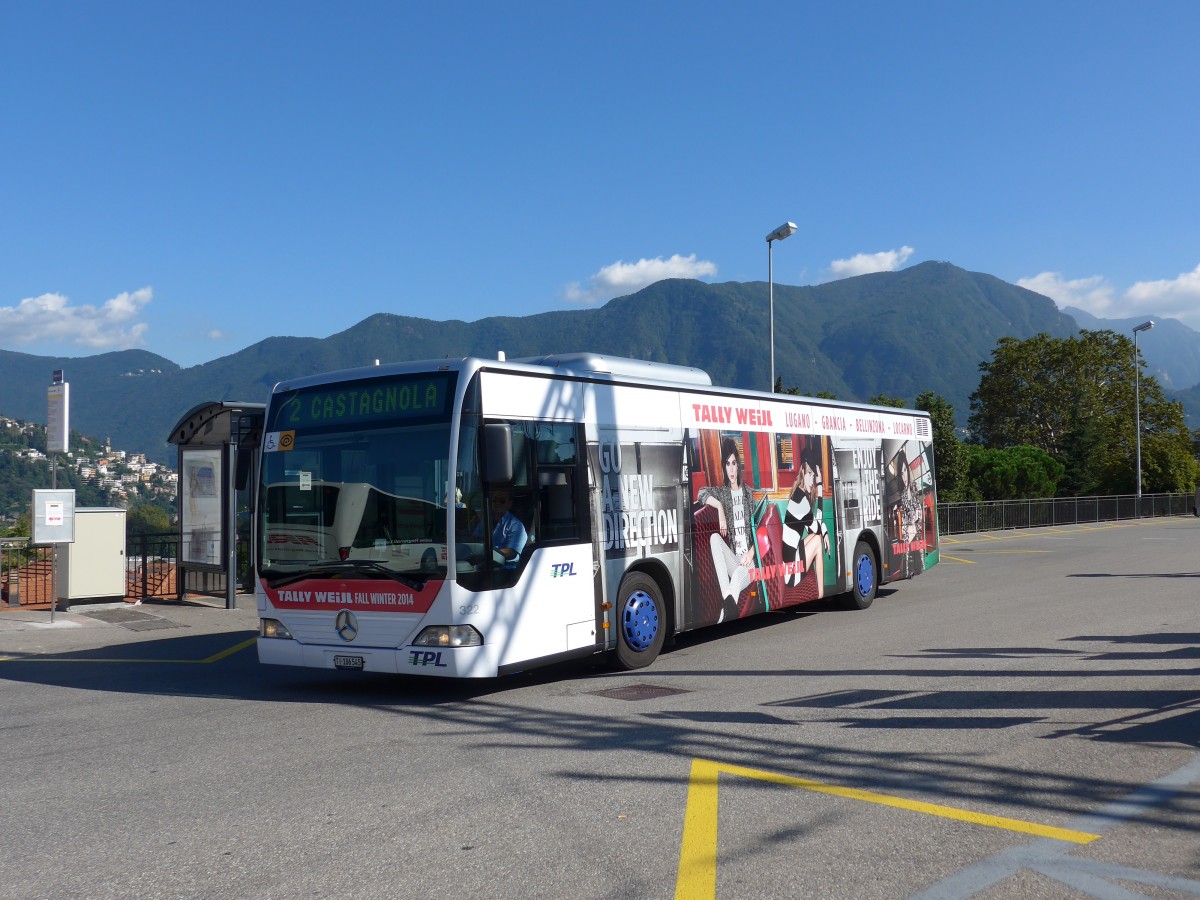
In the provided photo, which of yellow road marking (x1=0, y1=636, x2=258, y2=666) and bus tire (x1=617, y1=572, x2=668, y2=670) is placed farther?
yellow road marking (x1=0, y1=636, x2=258, y2=666)

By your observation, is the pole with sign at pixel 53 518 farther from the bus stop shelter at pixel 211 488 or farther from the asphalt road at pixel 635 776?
the asphalt road at pixel 635 776

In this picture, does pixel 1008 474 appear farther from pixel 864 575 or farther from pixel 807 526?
pixel 807 526

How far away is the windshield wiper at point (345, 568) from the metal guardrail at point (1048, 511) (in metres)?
25.0

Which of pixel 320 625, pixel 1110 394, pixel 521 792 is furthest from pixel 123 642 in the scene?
pixel 1110 394

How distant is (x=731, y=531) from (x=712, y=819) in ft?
22.3

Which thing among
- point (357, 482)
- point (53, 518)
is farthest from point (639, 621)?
point (53, 518)

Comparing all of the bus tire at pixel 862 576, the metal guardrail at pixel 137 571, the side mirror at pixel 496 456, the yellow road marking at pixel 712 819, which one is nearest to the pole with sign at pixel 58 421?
the metal guardrail at pixel 137 571

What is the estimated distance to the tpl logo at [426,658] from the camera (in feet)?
28.3

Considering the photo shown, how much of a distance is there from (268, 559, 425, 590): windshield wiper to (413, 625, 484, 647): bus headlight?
0.38m

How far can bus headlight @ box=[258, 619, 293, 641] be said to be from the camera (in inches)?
375

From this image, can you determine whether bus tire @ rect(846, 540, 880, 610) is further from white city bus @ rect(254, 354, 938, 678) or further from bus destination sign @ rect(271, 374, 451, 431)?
bus destination sign @ rect(271, 374, 451, 431)

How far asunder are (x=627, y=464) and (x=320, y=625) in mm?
3331

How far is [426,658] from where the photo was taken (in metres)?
8.68

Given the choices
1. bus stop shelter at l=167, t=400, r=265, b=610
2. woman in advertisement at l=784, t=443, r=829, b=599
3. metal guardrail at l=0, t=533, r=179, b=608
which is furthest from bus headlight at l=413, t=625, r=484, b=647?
metal guardrail at l=0, t=533, r=179, b=608
